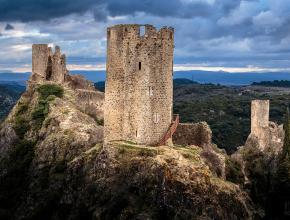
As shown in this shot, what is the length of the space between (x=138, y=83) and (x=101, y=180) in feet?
22.2

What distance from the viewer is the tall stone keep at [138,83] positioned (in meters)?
43.4

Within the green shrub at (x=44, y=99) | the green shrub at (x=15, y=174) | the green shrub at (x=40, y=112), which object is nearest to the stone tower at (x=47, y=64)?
the green shrub at (x=44, y=99)

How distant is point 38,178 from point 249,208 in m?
20.6

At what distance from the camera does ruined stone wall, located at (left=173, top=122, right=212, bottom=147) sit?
162 ft

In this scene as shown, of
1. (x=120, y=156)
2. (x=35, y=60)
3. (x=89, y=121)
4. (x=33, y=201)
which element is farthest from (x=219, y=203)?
(x=35, y=60)

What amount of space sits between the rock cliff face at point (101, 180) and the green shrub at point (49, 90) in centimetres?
424

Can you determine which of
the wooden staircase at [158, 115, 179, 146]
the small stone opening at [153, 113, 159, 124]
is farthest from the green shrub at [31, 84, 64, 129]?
the small stone opening at [153, 113, 159, 124]

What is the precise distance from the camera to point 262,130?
63.8 meters

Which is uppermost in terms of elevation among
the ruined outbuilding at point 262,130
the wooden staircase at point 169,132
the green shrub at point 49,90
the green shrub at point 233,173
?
the green shrub at point 49,90

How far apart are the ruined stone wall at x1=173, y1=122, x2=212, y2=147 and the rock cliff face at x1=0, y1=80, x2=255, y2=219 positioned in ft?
6.96

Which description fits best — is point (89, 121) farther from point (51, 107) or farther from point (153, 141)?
point (153, 141)

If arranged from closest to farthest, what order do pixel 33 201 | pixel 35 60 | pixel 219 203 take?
1. pixel 219 203
2. pixel 33 201
3. pixel 35 60

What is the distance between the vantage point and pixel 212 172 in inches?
1753

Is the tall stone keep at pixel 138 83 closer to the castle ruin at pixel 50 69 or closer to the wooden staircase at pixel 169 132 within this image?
the wooden staircase at pixel 169 132
